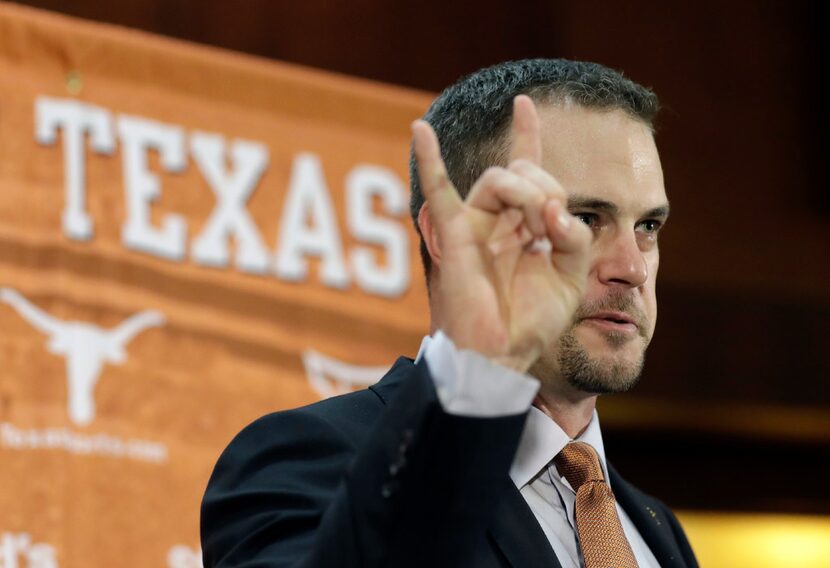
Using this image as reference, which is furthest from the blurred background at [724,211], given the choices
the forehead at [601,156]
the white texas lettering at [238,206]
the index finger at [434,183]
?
the index finger at [434,183]

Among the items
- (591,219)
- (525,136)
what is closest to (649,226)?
(591,219)

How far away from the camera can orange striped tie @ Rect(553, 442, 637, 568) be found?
164 centimetres

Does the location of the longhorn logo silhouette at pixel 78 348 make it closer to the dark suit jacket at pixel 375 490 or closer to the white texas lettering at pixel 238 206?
the white texas lettering at pixel 238 206

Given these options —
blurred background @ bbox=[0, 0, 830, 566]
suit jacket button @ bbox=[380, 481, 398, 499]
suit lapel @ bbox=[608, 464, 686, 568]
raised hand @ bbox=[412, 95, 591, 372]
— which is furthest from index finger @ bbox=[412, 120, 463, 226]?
blurred background @ bbox=[0, 0, 830, 566]

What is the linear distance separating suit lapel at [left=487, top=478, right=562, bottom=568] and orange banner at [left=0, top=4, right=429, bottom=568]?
1208 mm

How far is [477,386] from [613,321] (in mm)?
597

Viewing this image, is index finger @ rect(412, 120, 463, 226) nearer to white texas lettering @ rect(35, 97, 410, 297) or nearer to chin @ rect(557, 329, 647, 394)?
chin @ rect(557, 329, 647, 394)

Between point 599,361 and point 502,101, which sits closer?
point 599,361

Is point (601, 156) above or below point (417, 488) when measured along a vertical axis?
above

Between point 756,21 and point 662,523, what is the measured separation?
2628mm

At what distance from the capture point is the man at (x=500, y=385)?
1.22 metres

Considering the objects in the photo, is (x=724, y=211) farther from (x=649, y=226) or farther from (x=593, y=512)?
(x=593, y=512)

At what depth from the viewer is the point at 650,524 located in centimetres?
196

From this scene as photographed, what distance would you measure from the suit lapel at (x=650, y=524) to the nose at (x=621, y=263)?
0.37 metres
